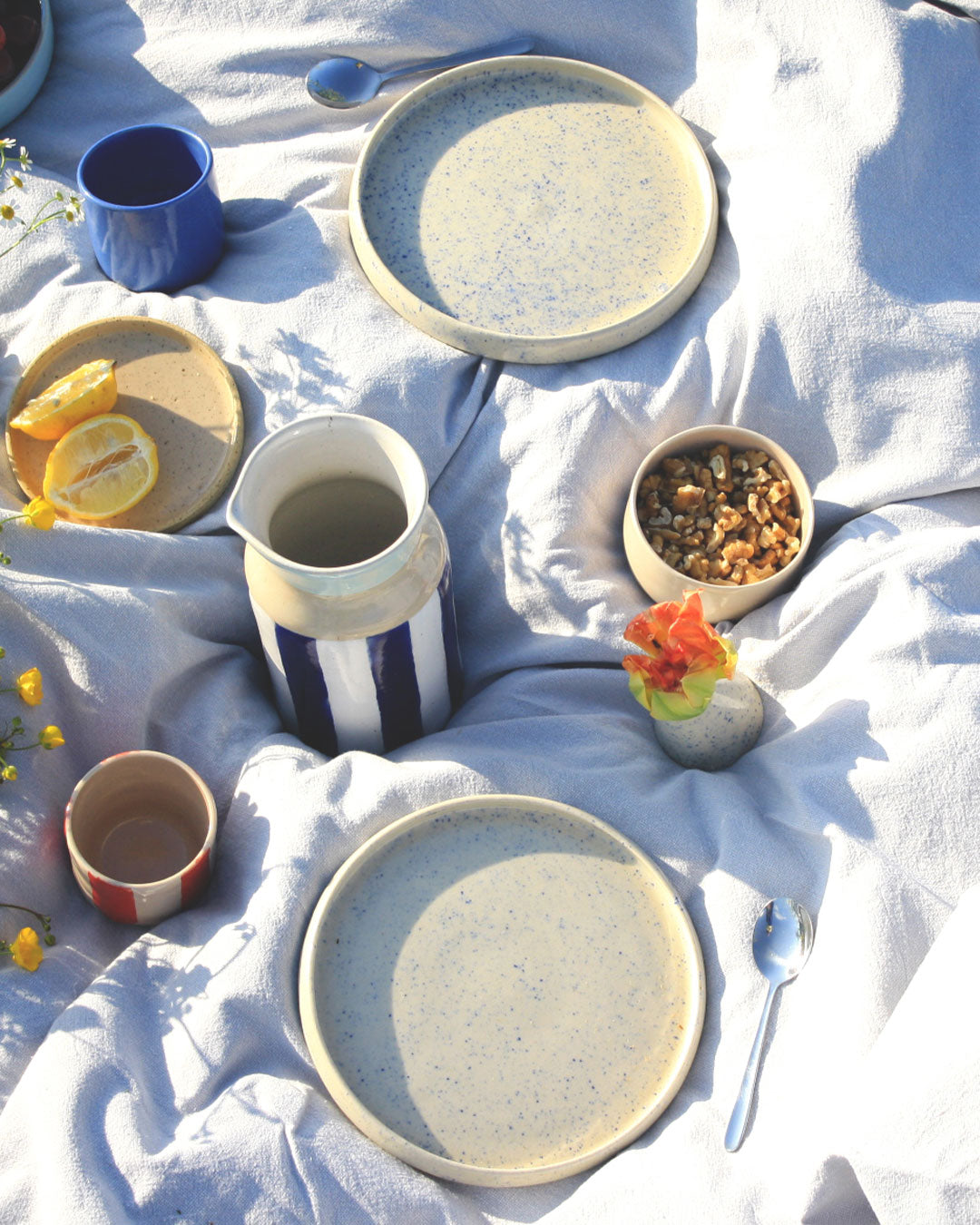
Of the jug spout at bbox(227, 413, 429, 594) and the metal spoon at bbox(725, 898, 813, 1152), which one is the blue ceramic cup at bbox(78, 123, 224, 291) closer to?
the jug spout at bbox(227, 413, 429, 594)

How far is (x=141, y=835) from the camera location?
34.4 inches

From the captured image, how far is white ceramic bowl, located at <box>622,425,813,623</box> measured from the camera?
0.93m

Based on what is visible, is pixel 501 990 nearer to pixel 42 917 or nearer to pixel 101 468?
pixel 42 917

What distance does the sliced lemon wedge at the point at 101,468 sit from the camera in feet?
3.01

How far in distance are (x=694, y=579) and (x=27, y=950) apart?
53cm

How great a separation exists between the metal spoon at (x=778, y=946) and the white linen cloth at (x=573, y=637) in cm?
1

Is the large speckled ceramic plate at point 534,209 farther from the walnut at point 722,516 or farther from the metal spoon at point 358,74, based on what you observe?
the walnut at point 722,516

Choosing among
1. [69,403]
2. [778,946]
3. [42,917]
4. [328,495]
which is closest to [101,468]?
[69,403]

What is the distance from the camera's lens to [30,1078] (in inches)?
29.0

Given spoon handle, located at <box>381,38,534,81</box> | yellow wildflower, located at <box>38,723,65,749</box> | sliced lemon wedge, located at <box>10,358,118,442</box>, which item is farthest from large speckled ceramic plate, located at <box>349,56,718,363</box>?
yellow wildflower, located at <box>38,723,65,749</box>

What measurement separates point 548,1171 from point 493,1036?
0.28 feet

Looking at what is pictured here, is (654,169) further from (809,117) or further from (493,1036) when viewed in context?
(493,1036)

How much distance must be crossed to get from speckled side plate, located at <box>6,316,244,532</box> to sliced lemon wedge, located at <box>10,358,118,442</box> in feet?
0.09

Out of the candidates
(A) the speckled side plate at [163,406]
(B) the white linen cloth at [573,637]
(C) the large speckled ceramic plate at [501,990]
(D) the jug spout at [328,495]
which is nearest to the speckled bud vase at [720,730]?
(B) the white linen cloth at [573,637]
